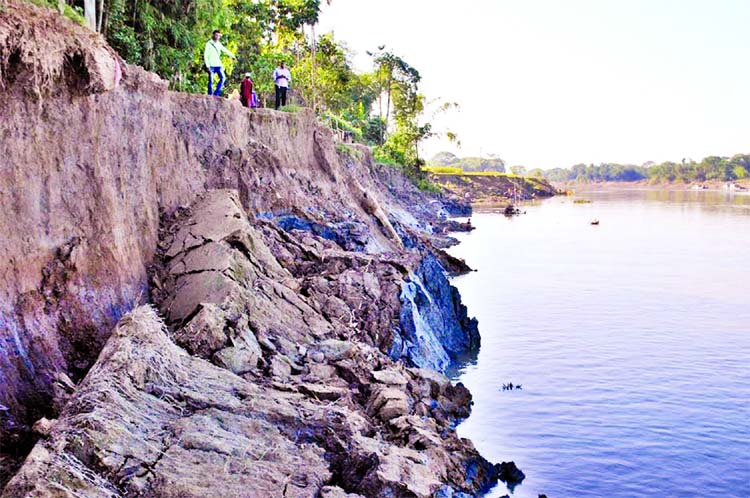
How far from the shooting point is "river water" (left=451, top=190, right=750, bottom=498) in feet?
43.6

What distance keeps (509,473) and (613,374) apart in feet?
24.5

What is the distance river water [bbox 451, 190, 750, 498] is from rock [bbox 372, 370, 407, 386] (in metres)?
2.36

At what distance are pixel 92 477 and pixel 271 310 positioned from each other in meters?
5.58

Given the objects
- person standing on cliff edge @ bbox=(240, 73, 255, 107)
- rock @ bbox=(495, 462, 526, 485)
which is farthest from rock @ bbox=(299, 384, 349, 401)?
person standing on cliff edge @ bbox=(240, 73, 255, 107)

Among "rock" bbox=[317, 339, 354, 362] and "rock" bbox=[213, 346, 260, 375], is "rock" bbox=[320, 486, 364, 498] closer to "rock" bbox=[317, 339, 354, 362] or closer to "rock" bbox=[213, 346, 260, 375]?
"rock" bbox=[213, 346, 260, 375]

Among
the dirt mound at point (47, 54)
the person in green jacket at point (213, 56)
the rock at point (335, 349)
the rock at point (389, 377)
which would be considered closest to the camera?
the dirt mound at point (47, 54)

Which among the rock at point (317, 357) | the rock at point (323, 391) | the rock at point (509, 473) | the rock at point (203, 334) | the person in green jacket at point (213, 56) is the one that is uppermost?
the person in green jacket at point (213, 56)

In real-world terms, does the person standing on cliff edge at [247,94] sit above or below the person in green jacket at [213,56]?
below

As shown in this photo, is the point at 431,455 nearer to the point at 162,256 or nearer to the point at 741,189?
the point at 162,256

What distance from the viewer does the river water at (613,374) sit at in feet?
43.6

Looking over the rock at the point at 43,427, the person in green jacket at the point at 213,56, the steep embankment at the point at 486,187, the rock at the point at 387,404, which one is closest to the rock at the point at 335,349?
the rock at the point at 387,404

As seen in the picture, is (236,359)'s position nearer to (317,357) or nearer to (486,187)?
(317,357)

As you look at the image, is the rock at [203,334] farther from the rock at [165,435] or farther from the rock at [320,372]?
the rock at [320,372]

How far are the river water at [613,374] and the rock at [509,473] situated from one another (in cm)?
18
